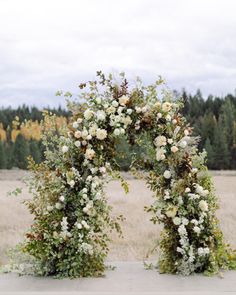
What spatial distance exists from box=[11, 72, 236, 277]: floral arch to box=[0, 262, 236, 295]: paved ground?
19 centimetres

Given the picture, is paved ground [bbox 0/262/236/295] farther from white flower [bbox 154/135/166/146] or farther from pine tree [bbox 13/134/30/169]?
pine tree [bbox 13/134/30/169]

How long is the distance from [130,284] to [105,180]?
A: 4.27ft

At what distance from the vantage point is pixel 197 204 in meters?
7.01

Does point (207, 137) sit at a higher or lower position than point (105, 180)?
higher

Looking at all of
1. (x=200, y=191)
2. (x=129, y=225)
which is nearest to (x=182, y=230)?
(x=200, y=191)

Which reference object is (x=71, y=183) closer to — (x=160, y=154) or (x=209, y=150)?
(x=160, y=154)

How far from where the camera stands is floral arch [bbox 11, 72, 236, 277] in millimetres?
6902

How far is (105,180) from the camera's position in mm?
7082

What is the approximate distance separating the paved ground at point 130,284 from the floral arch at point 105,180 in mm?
195

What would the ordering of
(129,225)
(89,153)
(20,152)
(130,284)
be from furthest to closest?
1. (20,152)
2. (129,225)
3. (89,153)
4. (130,284)

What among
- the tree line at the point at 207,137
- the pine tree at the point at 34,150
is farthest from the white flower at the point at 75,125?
the pine tree at the point at 34,150

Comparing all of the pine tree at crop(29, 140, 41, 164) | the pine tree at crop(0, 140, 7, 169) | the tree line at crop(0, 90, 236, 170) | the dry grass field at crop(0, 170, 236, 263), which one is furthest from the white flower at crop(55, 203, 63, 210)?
the pine tree at crop(0, 140, 7, 169)

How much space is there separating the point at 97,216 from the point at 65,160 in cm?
78

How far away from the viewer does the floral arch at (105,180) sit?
690 centimetres
